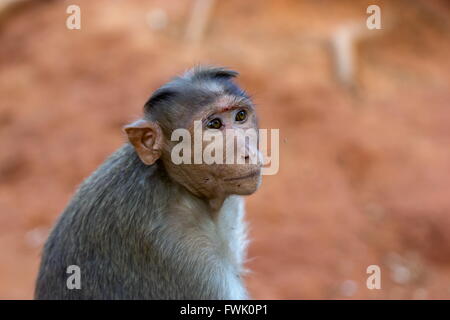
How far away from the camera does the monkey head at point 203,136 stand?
4.46m

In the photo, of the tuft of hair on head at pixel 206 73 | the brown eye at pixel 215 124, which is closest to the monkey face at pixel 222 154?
the brown eye at pixel 215 124

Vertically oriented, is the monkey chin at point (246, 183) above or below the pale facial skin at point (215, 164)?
below

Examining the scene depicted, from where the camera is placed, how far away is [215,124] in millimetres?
4559

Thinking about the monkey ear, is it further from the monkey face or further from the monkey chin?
the monkey chin

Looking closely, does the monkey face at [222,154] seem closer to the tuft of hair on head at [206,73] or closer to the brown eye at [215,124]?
the brown eye at [215,124]

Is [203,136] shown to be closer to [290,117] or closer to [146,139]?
[146,139]

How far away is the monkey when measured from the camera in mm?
4594

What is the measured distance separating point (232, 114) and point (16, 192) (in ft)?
21.6

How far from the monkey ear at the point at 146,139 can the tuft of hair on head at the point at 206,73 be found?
1.30ft

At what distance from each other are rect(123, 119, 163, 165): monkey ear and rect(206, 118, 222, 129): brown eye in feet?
0.99

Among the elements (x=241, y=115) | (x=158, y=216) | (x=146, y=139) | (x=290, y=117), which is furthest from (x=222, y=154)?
(x=290, y=117)

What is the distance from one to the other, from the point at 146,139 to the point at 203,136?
353mm

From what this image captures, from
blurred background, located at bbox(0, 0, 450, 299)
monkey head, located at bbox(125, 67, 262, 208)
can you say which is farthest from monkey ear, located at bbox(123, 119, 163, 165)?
blurred background, located at bbox(0, 0, 450, 299)

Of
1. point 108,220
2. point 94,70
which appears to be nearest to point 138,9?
A: point 94,70
